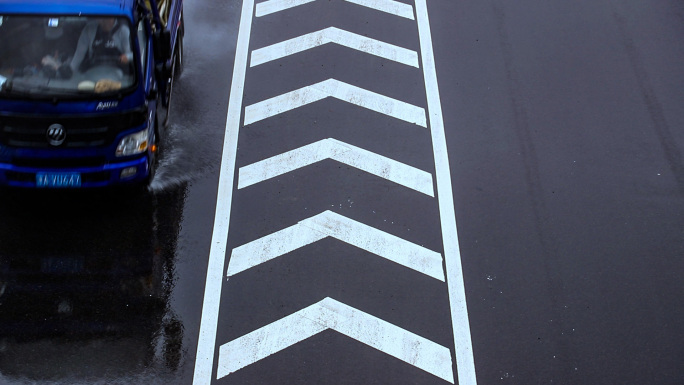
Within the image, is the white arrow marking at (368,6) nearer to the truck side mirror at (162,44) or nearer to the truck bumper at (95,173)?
the truck side mirror at (162,44)

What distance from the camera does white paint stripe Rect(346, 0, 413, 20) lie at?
14617 millimetres

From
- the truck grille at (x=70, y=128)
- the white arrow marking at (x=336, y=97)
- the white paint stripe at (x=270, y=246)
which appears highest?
the truck grille at (x=70, y=128)

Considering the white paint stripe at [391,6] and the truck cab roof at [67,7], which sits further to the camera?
the white paint stripe at [391,6]

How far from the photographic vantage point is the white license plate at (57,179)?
9.89 meters

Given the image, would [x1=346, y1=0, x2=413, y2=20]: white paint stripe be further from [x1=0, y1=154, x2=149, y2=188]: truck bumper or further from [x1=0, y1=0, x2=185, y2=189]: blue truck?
[x1=0, y1=154, x2=149, y2=188]: truck bumper

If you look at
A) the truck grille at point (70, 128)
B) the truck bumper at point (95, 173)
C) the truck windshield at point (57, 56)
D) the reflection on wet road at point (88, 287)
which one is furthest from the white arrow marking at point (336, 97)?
the truck windshield at point (57, 56)

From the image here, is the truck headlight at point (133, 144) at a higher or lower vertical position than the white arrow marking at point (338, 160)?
higher

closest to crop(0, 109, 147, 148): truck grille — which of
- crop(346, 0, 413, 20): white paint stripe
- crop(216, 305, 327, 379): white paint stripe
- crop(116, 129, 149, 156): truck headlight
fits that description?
crop(116, 129, 149, 156): truck headlight

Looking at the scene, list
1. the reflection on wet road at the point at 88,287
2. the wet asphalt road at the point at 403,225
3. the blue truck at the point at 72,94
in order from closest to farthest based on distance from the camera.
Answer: the reflection on wet road at the point at 88,287, the wet asphalt road at the point at 403,225, the blue truck at the point at 72,94

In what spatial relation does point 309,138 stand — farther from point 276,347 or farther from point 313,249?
point 276,347

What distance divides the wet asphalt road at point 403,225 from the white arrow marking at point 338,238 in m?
0.12

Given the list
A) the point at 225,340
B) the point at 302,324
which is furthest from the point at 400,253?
the point at 225,340

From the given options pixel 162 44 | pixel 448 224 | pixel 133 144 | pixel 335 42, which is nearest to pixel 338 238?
pixel 448 224

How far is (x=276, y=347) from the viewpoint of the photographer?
9242 millimetres
